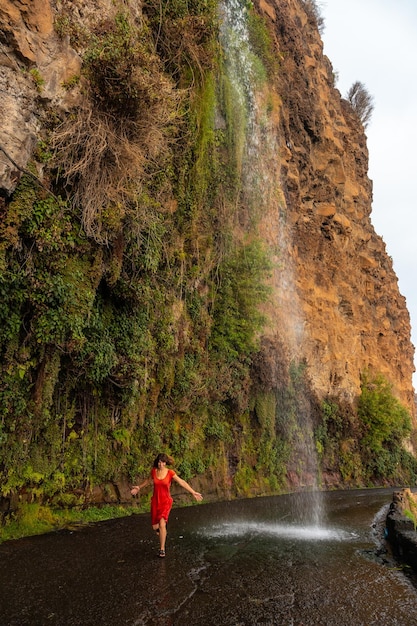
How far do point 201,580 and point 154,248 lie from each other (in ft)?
23.2

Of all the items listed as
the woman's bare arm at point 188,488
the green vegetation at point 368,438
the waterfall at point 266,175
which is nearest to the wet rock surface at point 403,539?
the woman's bare arm at point 188,488

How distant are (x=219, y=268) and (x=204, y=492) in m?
7.63

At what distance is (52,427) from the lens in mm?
9109

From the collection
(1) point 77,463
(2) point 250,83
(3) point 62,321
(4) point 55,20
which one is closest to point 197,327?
(1) point 77,463

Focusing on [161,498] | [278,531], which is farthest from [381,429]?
[161,498]

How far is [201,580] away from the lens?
5.34 metres

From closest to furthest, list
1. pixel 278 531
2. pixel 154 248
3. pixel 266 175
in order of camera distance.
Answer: pixel 278 531 < pixel 154 248 < pixel 266 175

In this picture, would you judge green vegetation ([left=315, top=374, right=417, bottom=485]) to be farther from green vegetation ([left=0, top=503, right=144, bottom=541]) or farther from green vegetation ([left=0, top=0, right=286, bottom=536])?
green vegetation ([left=0, top=503, right=144, bottom=541])

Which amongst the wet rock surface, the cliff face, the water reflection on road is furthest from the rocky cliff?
the wet rock surface

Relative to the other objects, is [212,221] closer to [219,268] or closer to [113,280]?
[219,268]

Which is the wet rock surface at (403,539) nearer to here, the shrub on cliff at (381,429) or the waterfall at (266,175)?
the waterfall at (266,175)

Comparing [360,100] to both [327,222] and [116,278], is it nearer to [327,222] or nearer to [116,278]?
[327,222]

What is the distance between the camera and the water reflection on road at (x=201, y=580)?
14.0ft

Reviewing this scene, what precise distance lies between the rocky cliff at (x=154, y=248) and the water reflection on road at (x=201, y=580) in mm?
2291
